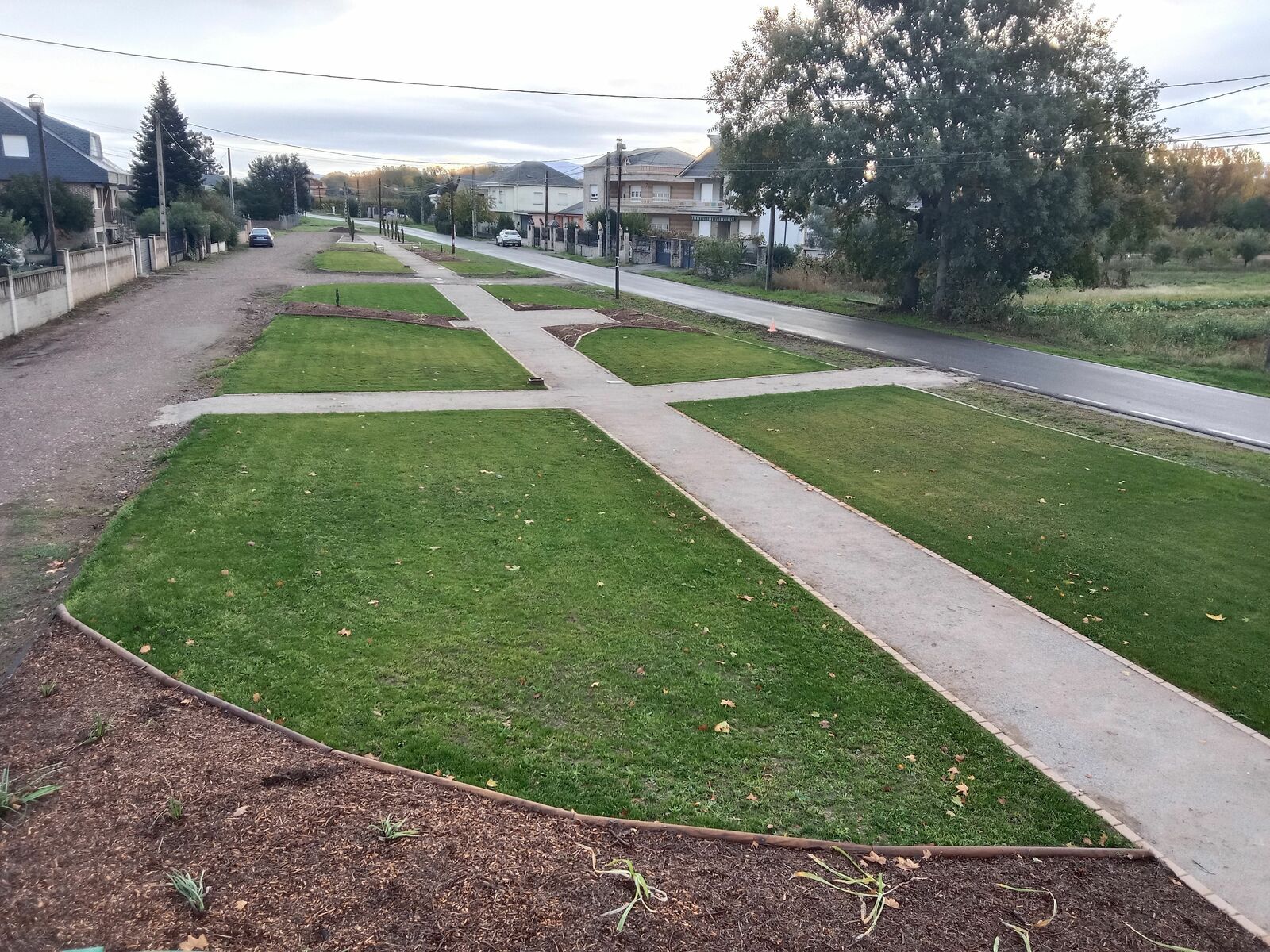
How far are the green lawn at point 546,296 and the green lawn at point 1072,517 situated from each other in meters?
16.6

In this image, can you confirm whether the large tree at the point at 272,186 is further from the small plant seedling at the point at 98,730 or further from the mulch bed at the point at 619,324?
the small plant seedling at the point at 98,730

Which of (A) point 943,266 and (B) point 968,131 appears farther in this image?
(A) point 943,266

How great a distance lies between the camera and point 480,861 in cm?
458

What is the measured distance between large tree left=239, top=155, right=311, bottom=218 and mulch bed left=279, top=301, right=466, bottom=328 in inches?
2775

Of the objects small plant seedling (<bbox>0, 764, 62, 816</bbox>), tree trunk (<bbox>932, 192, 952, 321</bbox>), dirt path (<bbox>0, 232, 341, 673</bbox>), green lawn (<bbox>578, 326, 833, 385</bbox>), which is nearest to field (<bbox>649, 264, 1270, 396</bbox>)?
tree trunk (<bbox>932, 192, 952, 321</bbox>)

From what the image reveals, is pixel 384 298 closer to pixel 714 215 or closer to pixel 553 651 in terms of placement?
pixel 553 651

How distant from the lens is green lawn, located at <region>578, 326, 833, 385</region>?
1947cm

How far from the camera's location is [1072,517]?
35.1ft

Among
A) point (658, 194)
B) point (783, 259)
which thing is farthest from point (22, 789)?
point (658, 194)

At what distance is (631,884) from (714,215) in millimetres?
71048

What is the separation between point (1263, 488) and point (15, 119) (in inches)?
2362

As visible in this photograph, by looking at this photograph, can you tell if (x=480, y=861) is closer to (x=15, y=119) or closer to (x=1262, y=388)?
(x=1262, y=388)

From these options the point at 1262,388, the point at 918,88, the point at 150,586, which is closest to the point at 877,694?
the point at 150,586

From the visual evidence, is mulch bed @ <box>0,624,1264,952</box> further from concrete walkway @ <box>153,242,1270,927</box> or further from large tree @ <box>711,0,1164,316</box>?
large tree @ <box>711,0,1164,316</box>
